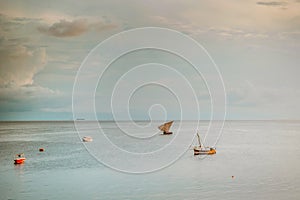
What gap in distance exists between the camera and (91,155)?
4806 centimetres

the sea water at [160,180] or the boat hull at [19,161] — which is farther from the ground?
the boat hull at [19,161]

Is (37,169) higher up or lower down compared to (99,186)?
higher up

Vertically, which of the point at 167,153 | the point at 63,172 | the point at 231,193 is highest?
the point at 167,153

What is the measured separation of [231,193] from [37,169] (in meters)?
19.3

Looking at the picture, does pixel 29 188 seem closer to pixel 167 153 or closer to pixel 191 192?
pixel 191 192

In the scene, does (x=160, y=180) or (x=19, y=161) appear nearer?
(x=160, y=180)

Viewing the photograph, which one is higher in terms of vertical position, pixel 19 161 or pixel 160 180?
pixel 19 161

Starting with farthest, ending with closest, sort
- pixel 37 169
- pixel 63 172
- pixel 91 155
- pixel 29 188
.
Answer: pixel 91 155 < pixel 37 169 < pixel 63 172 < pixel 29 188

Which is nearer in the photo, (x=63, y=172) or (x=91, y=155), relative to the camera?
(x=63, y=172)

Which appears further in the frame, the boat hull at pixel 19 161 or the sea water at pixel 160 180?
the boat hull at pixel 19 161

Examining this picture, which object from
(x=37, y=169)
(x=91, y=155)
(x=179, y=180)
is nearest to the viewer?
(x=179, y=180)

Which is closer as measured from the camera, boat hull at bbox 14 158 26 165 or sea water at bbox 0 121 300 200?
sea water at bbox 0 121 300 200

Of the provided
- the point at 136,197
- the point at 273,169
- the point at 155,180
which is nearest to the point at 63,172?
the point at 155,180

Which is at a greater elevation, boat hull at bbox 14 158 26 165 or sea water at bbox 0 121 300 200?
boat hull at bbox 14 158 26 165
